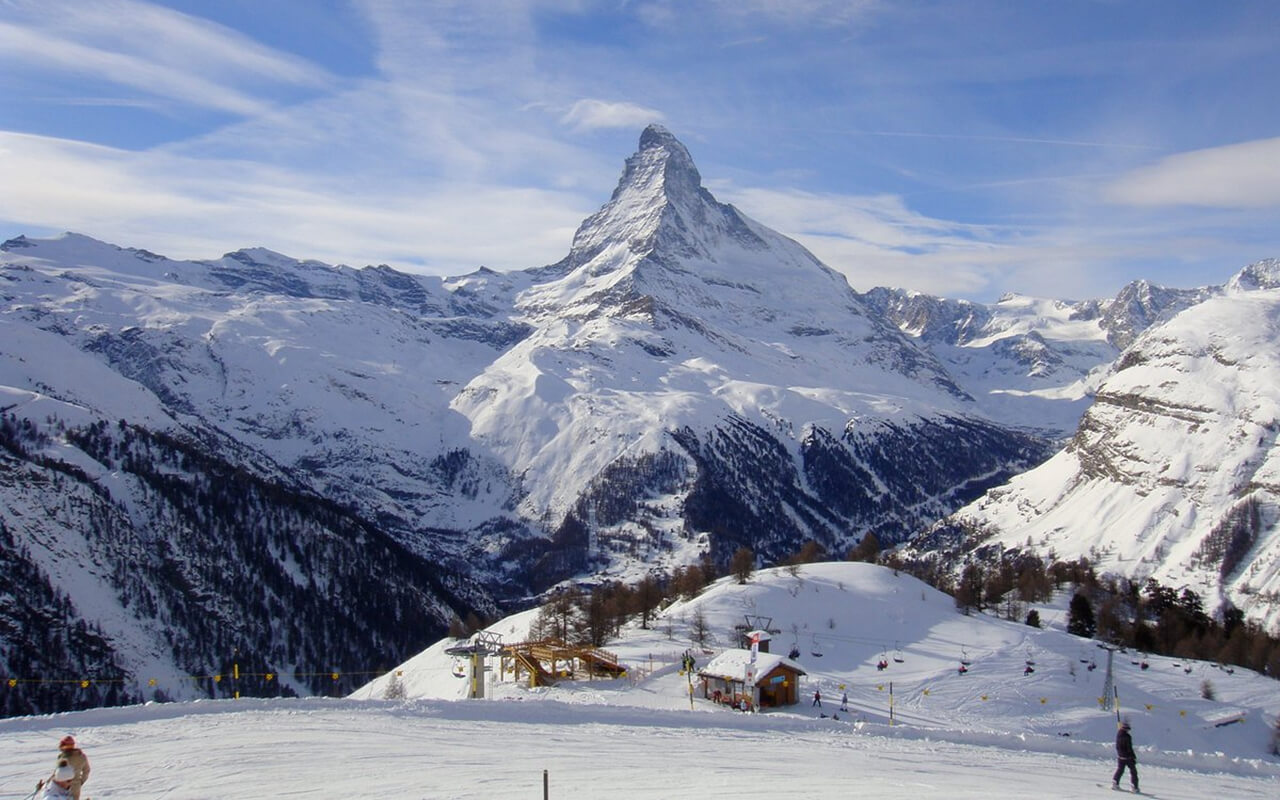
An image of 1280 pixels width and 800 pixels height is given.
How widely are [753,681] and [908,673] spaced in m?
21.6

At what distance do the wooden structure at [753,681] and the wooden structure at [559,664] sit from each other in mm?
7709

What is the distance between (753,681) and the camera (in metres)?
58.0

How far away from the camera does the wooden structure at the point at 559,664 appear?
65.2 m

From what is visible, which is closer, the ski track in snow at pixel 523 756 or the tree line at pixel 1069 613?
the ski track in snow at pixel 523 756

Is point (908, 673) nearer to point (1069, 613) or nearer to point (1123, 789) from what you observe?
point (1123, 789)

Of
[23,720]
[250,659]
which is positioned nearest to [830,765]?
[23,720]

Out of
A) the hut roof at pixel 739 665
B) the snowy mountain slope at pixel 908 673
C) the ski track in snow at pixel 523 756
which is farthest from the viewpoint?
the snowy mountain slope at pixel 908 673

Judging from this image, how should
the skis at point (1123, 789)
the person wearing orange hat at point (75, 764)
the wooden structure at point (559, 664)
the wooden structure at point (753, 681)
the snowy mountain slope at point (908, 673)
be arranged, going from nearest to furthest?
1. the person wearing orange hat at point (75, 764)
2. the skis at point (1123, 789)
3. the wooden structure at point (753, 681)
4. the snowy mountain slope at point (908, 673)
5. the wooden structure at point (559, 664)

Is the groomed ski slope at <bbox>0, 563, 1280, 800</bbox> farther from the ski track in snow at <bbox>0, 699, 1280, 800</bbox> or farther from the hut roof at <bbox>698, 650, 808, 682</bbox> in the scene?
the hut roof at <bbox>698, 650, 808, 682</bbox>

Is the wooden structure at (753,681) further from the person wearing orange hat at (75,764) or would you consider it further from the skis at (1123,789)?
the person wearing orange hat at (75,764)

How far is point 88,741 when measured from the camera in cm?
3475

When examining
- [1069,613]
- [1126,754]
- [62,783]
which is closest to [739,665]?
[1126,754]

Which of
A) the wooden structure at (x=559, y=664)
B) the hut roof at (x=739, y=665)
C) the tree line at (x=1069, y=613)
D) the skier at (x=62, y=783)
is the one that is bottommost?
the tree line at (x=1069, y=613)

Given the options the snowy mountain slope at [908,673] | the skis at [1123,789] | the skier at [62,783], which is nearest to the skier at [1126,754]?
the skis at [1123,789]
